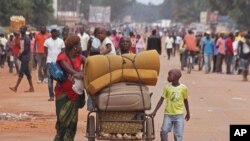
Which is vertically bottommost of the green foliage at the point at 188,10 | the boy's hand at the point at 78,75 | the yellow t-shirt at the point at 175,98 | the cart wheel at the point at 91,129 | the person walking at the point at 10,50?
the green foliage at the point at 188,10

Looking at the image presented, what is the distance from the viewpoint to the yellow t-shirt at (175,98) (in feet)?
35.9

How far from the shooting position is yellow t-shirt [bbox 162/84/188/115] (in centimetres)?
1095

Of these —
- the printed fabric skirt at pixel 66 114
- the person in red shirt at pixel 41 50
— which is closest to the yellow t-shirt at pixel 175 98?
the printed fabric skirt at pixel 66 114

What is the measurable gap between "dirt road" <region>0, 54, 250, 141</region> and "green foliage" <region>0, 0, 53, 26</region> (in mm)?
24591

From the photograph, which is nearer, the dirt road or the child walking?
the child walking

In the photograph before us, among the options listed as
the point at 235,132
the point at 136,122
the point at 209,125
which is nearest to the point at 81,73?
the point at 136,122

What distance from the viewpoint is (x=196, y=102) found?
19.4m

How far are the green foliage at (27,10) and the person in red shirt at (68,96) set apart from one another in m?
39.3

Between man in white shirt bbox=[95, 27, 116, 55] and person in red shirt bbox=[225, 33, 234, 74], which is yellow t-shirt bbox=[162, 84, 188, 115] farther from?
person in red shirt bbox=[225, 33, 234, 74]

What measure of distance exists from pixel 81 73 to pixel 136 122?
958mm

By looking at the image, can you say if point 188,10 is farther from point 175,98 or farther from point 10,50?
point 175,98

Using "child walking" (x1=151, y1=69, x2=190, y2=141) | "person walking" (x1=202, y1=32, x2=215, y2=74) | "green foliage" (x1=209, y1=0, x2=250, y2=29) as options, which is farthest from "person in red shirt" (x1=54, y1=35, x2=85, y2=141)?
"green foliage" (x1=209, y1=0, x2=250, y2=29)

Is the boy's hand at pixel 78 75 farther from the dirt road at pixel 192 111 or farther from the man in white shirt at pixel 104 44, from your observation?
the man in white shirt at pixel 104 44

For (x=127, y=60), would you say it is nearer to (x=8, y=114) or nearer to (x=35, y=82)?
(x=8, y=114)
